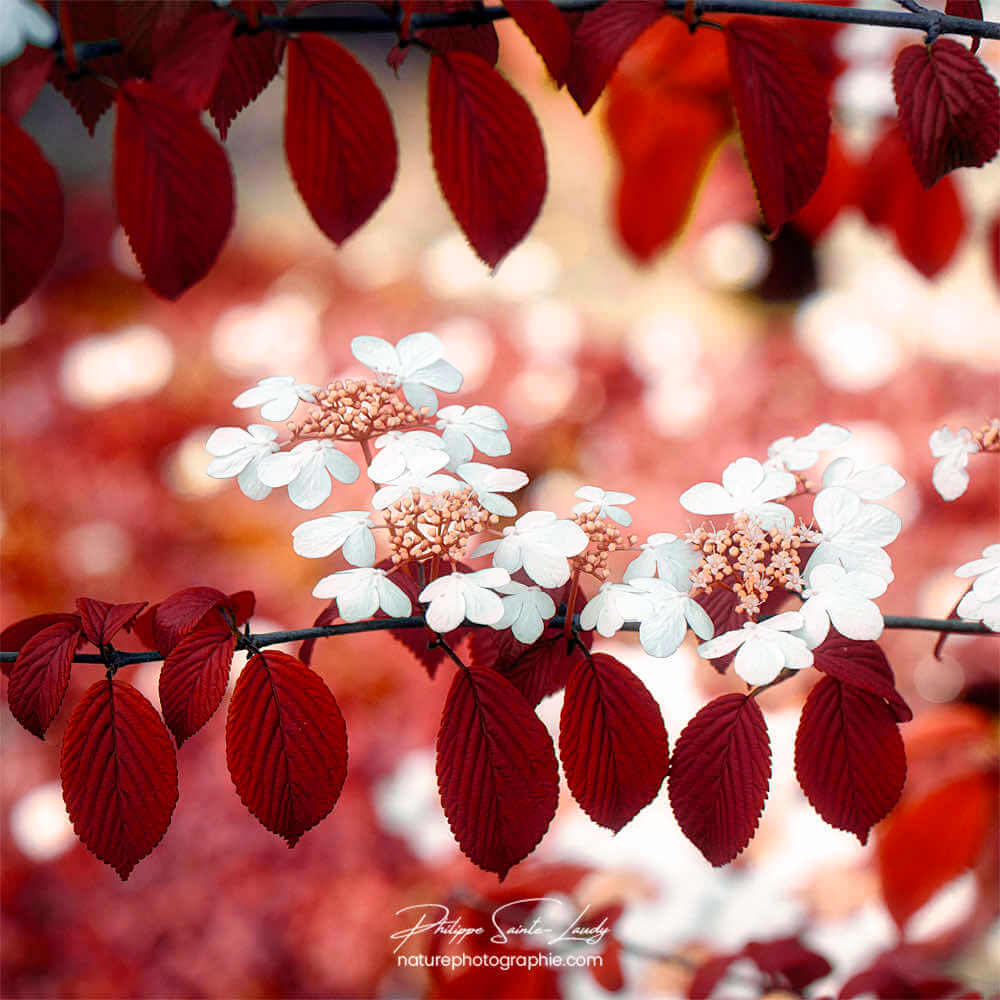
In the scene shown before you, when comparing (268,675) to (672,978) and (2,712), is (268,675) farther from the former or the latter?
(2,712)

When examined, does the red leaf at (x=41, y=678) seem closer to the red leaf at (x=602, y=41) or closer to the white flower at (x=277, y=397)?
the white flower at (x=277, y=397)

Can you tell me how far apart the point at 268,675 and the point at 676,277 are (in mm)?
2100

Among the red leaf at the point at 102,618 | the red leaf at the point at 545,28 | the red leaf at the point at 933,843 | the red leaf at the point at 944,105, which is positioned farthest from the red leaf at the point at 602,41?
the red leaf at the point at 933,843

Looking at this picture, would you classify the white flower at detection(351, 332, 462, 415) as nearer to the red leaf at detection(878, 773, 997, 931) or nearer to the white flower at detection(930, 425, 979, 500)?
the white flower at detection(930, 425, 979, 500)

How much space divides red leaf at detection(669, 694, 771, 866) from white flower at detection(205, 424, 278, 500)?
0.78 feet

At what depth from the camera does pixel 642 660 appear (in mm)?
1568

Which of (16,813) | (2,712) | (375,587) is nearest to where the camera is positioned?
(375,587)

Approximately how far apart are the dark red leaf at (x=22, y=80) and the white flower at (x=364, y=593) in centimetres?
25

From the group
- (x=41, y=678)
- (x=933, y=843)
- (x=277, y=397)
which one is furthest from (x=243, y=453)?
(x=933, y=843)

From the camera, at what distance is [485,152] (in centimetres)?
46

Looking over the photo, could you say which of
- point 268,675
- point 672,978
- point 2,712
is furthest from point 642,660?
point 268,675

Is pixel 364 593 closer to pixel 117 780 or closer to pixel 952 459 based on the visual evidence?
pixel 117 780

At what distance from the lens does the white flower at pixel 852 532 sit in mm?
396

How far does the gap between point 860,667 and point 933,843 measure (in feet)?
1.88
